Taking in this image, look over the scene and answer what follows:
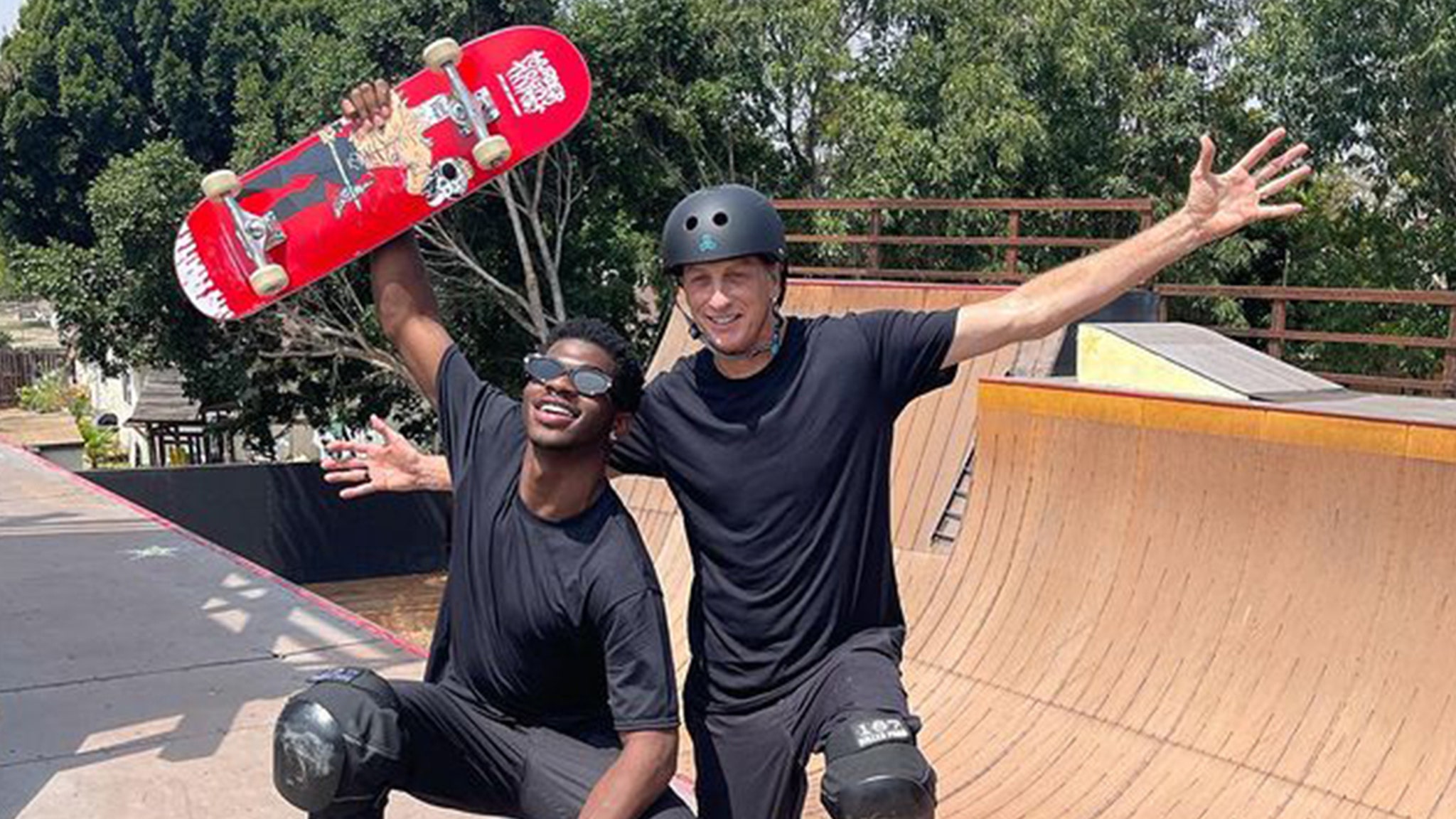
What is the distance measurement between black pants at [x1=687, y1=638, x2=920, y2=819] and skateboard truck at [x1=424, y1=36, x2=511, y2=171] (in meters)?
1.93

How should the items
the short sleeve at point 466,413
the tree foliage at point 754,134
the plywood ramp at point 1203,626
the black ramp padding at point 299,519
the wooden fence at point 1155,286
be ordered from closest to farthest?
the short sleeve at point 466,413
the plywood ramp at point 1203,626
the wooden fence at point 1155,286
the tree foliage at point 754,134
the black ramp padding at point 299,519

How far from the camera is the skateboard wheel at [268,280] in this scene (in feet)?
12.6

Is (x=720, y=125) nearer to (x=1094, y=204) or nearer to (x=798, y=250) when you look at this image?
(x=798, y=250)

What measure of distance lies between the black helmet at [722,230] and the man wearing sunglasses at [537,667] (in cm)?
24

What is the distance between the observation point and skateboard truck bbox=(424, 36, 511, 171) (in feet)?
12.4

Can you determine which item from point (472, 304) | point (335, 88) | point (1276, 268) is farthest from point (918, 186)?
point (335, 88)

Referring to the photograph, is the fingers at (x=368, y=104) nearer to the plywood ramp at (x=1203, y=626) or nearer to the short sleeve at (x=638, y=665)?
the short sleeve at (x=638, y=665)

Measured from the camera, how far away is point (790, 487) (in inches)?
Answer: 96.6

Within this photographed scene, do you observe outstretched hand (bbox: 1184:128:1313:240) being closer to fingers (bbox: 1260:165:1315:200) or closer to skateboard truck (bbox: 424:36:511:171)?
fingers (bbox: 1260:165:1315:200)

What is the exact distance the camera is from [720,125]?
1672 cm

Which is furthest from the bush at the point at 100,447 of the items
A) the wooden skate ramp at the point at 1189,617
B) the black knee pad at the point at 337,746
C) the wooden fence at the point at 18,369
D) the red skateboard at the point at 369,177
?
the black knee pad at the point at 337,746

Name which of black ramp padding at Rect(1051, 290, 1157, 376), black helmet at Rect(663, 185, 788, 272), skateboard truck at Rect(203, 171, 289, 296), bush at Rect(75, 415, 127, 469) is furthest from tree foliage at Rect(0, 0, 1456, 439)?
black helmet at Rect(663, 185, 788, 272)

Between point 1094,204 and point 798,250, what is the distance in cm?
797

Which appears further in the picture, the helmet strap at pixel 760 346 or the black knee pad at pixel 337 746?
the helmet strap at pixel 760 346
